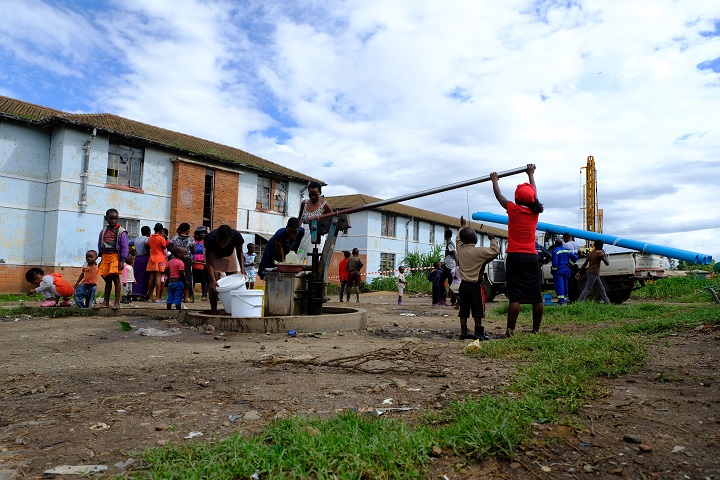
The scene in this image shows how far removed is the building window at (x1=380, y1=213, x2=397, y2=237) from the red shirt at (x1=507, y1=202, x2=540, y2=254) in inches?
1174

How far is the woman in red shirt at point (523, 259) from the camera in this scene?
568 centimetres

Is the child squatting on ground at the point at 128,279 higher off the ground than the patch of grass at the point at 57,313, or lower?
higher

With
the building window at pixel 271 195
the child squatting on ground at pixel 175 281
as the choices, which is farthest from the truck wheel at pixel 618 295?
the building window at pixel 271 195

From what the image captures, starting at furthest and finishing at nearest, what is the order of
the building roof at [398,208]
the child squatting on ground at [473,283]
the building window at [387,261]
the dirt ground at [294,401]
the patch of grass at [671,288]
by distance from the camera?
the building roof at [398,208] < the building window at [387,261] < the patch of grass at [671,288] < the child squatting on ground at [473,283] < the dirt ground at [294,401]

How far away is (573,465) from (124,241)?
7912mm

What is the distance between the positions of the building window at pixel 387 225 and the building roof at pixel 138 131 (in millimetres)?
9462

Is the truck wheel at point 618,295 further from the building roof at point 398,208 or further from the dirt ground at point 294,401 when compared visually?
the building roof at point 398,208

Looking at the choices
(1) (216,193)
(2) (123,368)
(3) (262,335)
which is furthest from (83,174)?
(2) (123,368)

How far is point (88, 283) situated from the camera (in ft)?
29.2

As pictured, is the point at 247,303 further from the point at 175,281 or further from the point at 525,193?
the point at 525,193

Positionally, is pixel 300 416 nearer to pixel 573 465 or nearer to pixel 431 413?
pixel 431 413

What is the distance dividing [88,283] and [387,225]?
28.3 m

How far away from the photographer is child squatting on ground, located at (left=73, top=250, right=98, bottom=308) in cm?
876

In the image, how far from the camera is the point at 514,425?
2285mm
